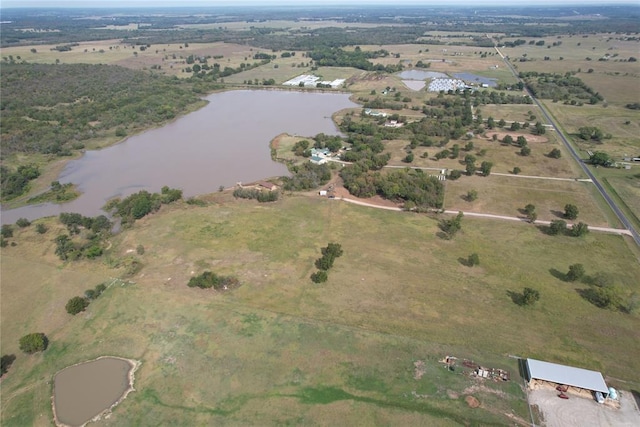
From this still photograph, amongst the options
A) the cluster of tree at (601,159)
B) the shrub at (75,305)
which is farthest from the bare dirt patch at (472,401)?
the cluster of tree at (601,159)

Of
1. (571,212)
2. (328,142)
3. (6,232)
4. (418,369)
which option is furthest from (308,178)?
(6,232)

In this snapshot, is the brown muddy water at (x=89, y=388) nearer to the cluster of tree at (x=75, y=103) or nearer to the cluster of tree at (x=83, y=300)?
the cluster of tree at (x=83, y=300)

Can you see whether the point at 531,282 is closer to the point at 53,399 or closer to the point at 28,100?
the point at 53,399

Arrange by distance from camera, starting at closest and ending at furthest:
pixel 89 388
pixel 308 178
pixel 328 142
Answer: pixel 89 388 < pixel 308 178 < pixel 328 142

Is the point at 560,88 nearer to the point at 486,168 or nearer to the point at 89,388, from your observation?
the point at 486,168

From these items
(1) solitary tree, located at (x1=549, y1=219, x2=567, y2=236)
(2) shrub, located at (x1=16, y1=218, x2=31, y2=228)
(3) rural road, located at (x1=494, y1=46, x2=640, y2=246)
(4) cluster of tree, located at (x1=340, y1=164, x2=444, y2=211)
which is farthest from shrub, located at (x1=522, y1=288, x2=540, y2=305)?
(2) shrub, located at (x1=16, y1=218, x2=31, y2=228)

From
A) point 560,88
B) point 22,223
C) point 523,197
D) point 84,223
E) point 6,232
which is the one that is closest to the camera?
point 6,232

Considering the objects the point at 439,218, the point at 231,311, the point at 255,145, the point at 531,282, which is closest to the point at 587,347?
the point at 531,282
